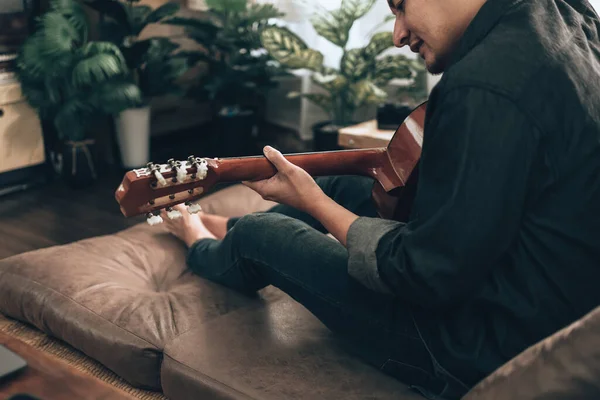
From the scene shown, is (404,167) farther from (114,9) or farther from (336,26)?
(114,9)

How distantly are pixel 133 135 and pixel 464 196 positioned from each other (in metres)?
2.51

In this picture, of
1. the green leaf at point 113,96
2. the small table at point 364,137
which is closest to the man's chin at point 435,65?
the small table at point 364,137

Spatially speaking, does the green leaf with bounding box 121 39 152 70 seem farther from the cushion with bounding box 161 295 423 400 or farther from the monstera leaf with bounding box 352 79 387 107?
the cushion with bounding box 161 295 423 400

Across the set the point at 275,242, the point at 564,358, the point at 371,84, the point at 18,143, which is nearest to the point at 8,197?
the point at 18,143

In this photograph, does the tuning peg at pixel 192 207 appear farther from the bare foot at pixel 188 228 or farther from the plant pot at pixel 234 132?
the plant pot at pixel 234 132

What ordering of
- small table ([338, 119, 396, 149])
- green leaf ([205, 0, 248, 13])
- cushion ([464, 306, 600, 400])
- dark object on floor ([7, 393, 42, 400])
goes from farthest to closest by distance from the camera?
green leaf ([205, 0, 248, 13]) < small table ([338, 119, 396, 149]) < dark object on floor ([7, 393, 42, 400]) < cushion ([464, 306, 600, 400])

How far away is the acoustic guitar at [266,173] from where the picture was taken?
98 cm

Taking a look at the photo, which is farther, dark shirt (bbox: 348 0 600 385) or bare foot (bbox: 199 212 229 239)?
bare foot (bbox: 199 212 229 239)

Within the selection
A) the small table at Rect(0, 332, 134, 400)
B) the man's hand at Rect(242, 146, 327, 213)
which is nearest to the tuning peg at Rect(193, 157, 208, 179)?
the man's hand at Rect(242, 146, 327, 213)

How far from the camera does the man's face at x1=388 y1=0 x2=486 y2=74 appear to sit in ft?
3.04

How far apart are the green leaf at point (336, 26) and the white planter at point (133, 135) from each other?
0.94 meters

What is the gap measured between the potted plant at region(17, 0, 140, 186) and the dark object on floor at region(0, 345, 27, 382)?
1.95m

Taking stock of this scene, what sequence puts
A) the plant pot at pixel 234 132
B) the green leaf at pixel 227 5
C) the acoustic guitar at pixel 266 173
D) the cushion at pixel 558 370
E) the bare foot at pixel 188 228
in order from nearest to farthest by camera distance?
the cushion at pixel 558 370 → the acoustic guitar at pixel 266 173 → the bare foot at pixel 188 228 → the green leaf at pixel 227 5 → the plant pot at pixel 234 132

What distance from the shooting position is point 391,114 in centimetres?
257
